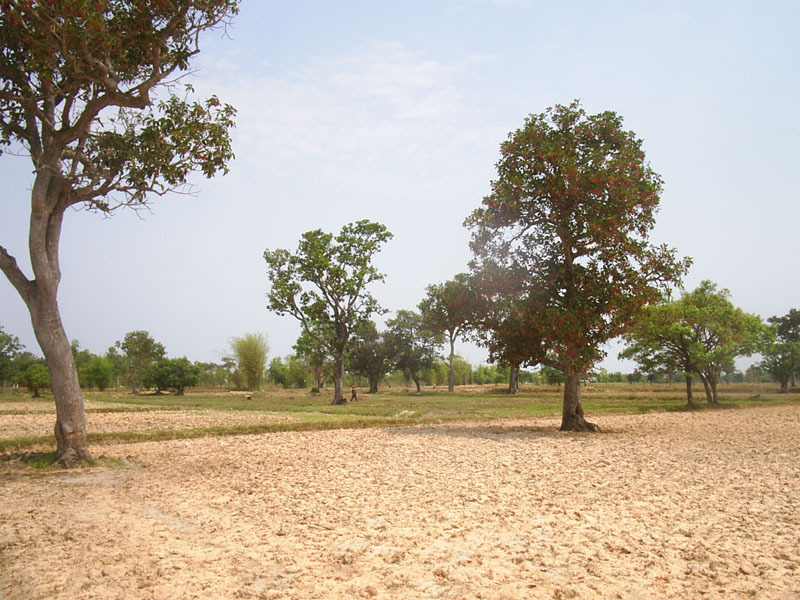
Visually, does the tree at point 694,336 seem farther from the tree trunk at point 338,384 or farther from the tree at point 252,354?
the tree at point 252,354

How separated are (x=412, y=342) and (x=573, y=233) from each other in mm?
57123

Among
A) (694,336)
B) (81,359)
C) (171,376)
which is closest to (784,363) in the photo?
(694,336)

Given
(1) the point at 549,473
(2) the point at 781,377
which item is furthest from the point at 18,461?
(2) the point at 781,377

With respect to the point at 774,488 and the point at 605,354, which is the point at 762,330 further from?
the point at 774,488

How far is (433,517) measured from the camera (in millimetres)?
7793

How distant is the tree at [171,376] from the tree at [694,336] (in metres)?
51.8

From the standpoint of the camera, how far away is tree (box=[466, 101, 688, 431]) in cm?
1844

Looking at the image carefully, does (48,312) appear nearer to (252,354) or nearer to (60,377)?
(60,377)

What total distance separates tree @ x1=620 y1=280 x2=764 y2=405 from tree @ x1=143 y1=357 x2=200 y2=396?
170ft

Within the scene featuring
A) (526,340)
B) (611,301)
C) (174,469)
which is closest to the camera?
(174,469)

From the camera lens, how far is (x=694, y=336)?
122ft

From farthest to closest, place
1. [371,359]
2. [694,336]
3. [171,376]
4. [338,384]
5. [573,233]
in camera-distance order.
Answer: [371,359] → [171,376] → [338,384] → [694,336] → [573,233]

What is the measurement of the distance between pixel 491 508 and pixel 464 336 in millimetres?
13379

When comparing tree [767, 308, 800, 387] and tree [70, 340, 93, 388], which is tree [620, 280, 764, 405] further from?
tree [70, 340, 93, 388]
